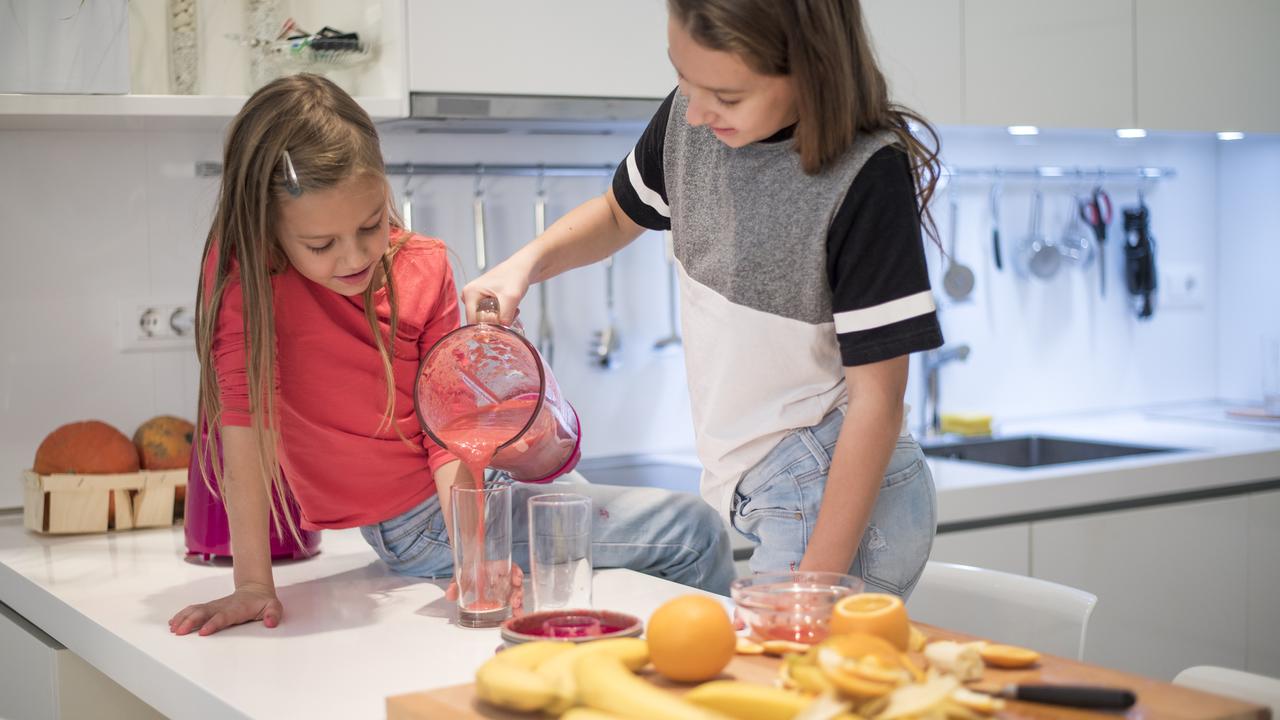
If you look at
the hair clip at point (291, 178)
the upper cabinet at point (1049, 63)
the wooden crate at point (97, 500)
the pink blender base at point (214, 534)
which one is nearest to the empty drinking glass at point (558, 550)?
the hair clip at point (291, 178)

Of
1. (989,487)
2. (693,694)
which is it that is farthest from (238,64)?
(693,694)

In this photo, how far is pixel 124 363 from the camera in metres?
1.96

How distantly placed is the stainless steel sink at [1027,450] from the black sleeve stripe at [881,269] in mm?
1385

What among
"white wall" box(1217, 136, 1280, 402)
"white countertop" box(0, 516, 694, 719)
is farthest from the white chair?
"white wall" box(1217, 136, 1280, 402)

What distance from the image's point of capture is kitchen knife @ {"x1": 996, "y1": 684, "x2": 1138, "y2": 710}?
27.8 inches

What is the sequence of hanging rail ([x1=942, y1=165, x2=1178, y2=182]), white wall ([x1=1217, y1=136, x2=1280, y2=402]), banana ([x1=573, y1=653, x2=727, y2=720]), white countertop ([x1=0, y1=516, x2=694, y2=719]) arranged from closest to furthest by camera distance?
banana ([x1=573, y1=653, x2=727, y2=720]), white countertop ([x1=0, y1=516, x2=694, y2=719]), hanging rail ([x1=942, y1=165, x2=1178, y2=182]), white wall ([x1=1217, y1=136, x2=1280, y2=402])

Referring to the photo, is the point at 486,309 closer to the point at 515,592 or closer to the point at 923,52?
the point at 515,592

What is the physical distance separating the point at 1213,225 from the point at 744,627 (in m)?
2.43

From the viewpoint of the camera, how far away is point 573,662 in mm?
782

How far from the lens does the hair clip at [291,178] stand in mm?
1210

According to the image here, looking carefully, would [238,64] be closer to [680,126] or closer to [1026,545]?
[680,126]

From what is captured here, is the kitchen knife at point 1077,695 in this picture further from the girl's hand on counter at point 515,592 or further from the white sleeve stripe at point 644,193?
the white sleeve stripe at point 644,193

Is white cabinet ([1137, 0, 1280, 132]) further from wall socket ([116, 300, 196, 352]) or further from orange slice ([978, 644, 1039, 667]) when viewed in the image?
orange slice ([978, 644, 1039, 667])

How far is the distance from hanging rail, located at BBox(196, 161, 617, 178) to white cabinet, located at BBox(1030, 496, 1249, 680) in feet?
3.16
